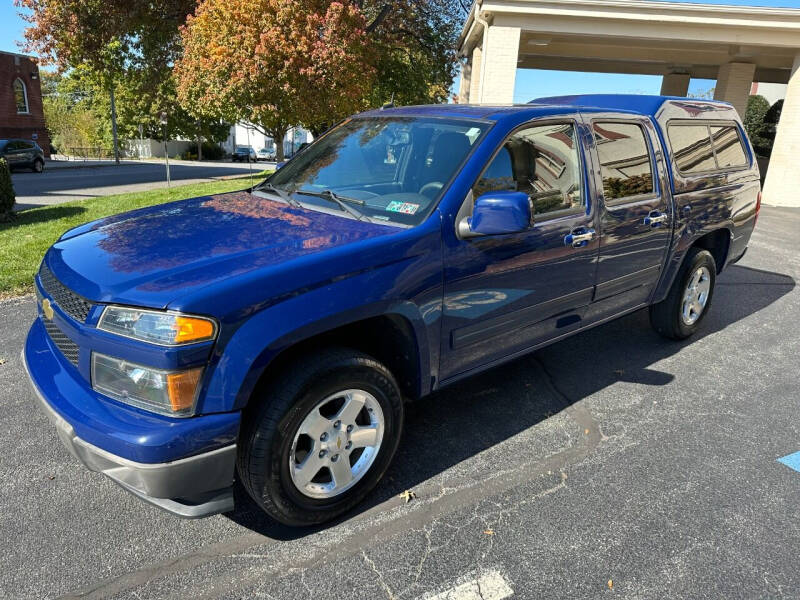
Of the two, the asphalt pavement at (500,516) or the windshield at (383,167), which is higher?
the windshield at (383,167)

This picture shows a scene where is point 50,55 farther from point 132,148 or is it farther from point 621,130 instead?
point 132,148

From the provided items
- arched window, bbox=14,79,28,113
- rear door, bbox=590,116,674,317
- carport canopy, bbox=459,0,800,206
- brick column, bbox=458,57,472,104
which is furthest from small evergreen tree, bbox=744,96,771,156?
arched window, bbox=14,79,28,113

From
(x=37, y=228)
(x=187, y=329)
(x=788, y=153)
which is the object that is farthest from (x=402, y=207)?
(x=788, y=153)

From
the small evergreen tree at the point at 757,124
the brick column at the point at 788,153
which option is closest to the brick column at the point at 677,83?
the small evergreen tree at the point at 757,124

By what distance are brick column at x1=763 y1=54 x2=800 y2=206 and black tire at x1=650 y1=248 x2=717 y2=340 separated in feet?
44.5

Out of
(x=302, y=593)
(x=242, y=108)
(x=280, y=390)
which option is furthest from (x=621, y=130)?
(x=242, y=108)

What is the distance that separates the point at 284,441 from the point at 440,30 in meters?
26.2

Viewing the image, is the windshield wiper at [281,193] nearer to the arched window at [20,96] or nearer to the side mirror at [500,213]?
the side mirror at [500,213]

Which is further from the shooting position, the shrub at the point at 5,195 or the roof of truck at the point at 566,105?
the shrub at the point at 5,195

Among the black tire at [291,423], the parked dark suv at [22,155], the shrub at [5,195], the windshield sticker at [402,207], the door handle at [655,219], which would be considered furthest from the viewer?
the parked dark suv at [22,155]

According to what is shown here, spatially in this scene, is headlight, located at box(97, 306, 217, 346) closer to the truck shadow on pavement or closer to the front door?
the truck shadow on pavement

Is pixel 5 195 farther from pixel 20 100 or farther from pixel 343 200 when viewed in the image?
pixel 20 100

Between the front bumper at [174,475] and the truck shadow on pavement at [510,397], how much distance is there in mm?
481

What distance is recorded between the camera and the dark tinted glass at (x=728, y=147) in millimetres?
5004
